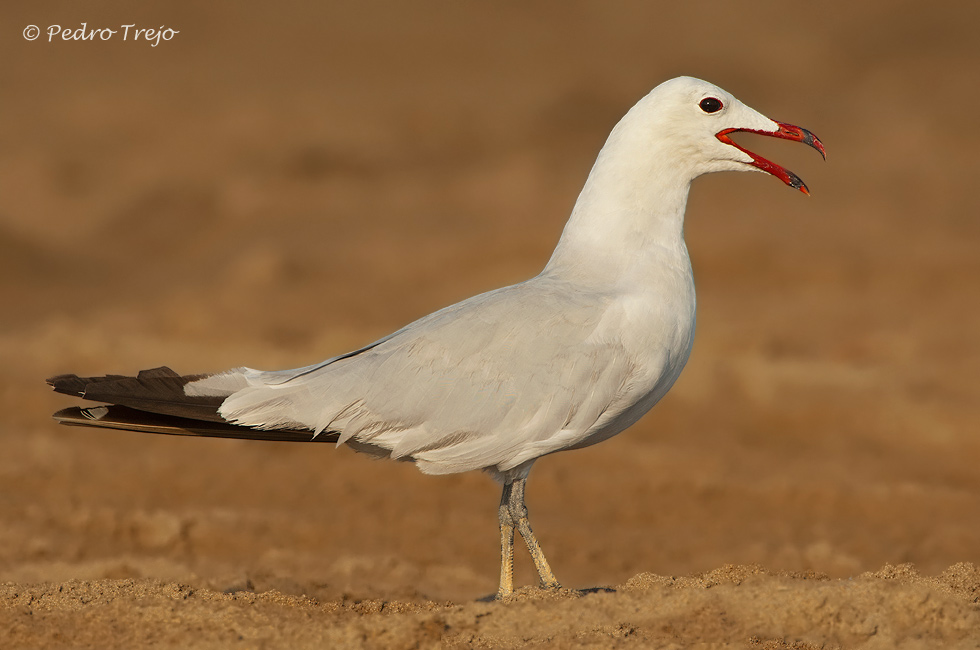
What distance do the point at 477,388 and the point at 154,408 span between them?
1.50 meters

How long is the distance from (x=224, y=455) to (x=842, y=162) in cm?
1347

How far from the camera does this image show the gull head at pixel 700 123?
6141 mm

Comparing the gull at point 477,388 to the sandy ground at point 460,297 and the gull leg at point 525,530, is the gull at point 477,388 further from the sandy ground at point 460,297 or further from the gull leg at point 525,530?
the sandy ground at point 460,297

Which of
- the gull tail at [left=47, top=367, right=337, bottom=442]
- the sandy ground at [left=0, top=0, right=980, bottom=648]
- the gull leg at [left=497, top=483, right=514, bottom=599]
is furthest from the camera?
the gull leg at [left=497, top=483, right=514, bottom=599]

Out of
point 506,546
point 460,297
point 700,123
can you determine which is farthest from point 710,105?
point 460,297

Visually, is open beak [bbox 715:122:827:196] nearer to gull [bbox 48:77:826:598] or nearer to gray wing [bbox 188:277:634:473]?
gull [bbox 48:77:826:598]

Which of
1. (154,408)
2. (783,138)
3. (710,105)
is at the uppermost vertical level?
(710,105)

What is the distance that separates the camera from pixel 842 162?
20.4 meters

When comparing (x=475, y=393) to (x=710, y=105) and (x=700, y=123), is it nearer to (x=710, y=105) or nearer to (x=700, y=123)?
(x=700, y=123)

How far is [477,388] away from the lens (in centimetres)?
549

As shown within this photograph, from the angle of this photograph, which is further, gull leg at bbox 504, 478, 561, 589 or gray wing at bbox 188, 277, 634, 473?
gull leg at bbox 504, 478, 561, 589

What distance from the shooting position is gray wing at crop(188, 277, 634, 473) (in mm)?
5457

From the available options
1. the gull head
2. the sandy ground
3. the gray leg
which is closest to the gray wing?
the gray leg

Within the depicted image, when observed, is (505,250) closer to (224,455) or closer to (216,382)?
(224,455)
